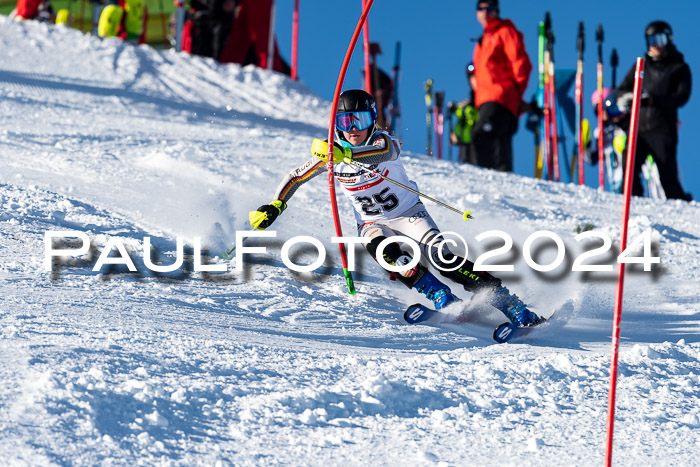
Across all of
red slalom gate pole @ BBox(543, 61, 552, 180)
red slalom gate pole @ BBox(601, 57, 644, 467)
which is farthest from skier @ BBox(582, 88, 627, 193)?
red slalom gate pole @ BBox(601, 57, 644, 467)

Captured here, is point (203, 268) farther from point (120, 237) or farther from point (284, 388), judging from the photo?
point (284, 388)

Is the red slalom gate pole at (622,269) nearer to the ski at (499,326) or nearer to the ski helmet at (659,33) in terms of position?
the ski at (499,326)

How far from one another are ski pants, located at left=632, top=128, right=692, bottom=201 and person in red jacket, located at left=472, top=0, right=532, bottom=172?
4.06ft

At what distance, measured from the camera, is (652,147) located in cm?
886

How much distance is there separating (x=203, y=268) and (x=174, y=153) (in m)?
2.70


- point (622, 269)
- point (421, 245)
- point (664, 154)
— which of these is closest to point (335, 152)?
point (421, 245)

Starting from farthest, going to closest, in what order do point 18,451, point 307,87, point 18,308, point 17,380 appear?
point 307,87
point 18,308
point 17,380
point 18,451

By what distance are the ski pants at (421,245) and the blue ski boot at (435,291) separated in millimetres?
56

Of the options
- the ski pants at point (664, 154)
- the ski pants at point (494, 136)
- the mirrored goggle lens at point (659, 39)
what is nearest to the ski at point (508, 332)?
the ski pants at point (494, 136)

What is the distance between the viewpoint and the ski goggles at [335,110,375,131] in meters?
4.71

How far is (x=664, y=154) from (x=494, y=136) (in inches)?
64.3

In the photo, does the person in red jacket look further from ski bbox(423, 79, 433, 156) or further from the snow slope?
ski bbox(423, 79, 433, 156)

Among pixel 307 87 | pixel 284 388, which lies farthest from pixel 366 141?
pixel 307 87

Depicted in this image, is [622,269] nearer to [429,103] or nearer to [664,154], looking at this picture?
[664,154]
